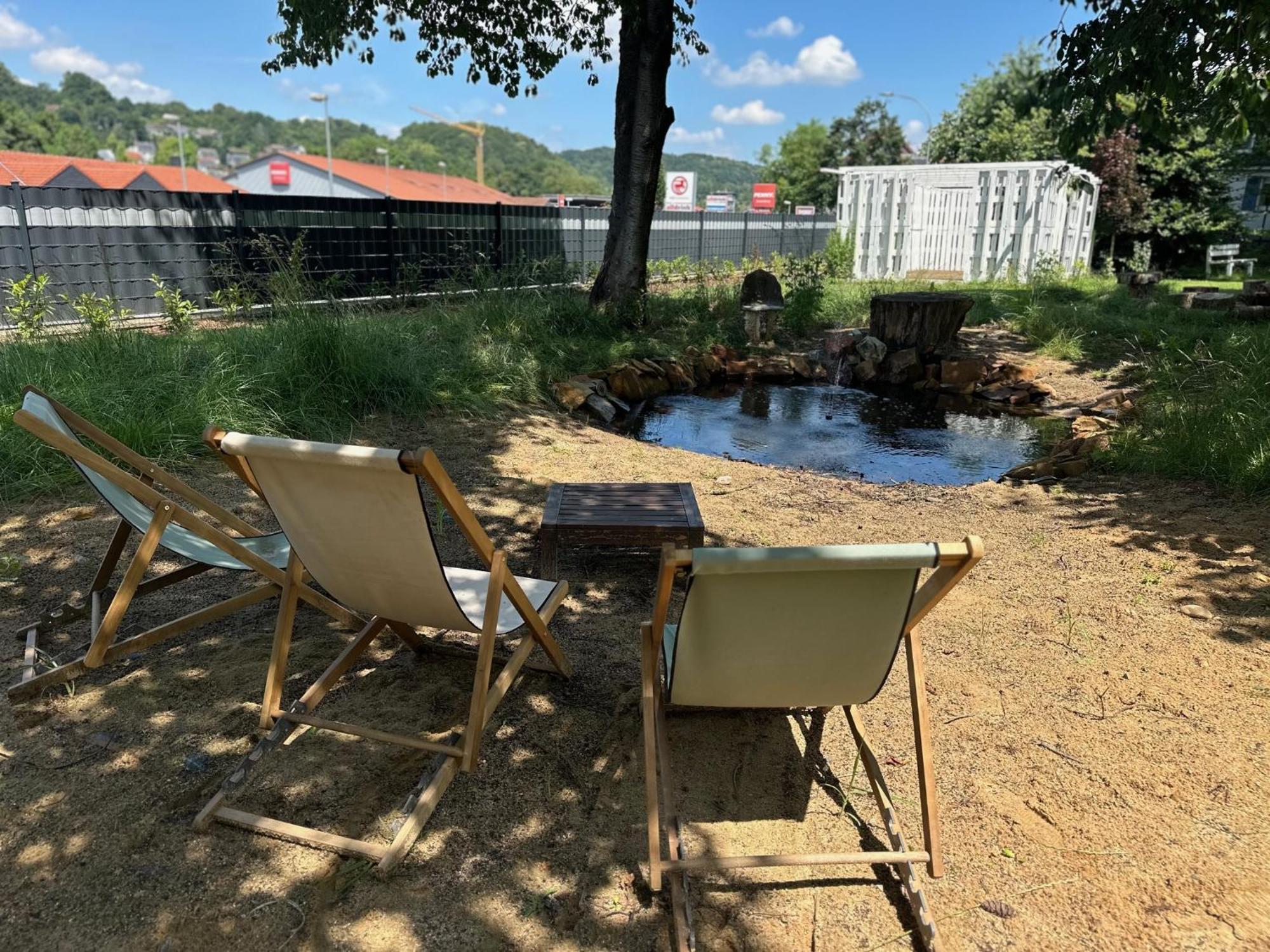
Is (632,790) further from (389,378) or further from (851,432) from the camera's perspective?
(851,432)

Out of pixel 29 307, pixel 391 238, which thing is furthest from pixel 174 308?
pixel 391 238

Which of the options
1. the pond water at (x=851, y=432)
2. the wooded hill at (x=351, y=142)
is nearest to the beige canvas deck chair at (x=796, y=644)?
the pond water at (x=851, y=432)

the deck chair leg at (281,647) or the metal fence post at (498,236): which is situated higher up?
the metal fence post at (498,236)

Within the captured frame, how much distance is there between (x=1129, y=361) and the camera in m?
9.24

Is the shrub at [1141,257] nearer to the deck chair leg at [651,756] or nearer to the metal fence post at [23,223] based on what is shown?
the metal fence post at [23,223]

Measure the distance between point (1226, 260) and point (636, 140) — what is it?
1893 cm

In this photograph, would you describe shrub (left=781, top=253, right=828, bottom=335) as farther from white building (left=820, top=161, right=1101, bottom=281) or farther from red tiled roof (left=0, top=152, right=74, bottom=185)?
red tiled roof (left=0, top=152, right=74, bottom=185)

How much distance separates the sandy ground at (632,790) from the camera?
6.16 feet

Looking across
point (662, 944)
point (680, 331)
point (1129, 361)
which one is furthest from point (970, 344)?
point (662, 944)

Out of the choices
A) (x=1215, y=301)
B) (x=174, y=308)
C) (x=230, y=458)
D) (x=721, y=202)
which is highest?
(x=721, y=202)

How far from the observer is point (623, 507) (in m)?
3.93

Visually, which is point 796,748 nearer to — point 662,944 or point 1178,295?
point 662,944

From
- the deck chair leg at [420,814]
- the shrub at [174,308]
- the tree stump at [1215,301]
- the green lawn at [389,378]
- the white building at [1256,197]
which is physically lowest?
the deck chair leg at [420,814]

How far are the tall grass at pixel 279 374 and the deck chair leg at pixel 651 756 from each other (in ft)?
12.8
